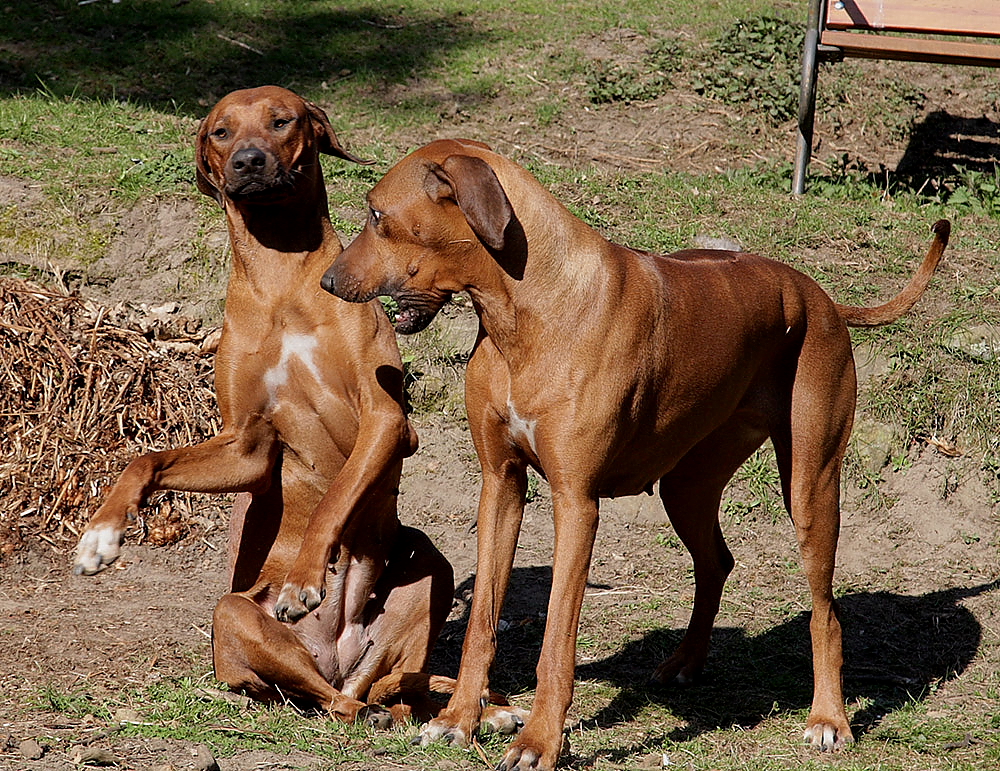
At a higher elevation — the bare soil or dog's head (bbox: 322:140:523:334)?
dog's head (bbox: 322:140:523:334)

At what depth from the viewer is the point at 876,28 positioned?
27.6ft

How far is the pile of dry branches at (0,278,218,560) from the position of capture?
5922mm

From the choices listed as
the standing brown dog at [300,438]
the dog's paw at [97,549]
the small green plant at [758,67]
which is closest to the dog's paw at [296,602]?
the standing brown dog at [300,438]

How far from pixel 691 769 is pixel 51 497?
3577 millimetres

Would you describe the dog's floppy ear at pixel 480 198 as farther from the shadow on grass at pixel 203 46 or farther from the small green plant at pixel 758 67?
the small green plant at pixel 758 67

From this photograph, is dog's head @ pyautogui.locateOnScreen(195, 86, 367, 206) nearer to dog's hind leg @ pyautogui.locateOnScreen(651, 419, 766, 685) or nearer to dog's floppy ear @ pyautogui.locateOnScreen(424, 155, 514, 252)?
dog's floppy ear @ pyautogui.locateOnScreen(424, 155, 514, 252)

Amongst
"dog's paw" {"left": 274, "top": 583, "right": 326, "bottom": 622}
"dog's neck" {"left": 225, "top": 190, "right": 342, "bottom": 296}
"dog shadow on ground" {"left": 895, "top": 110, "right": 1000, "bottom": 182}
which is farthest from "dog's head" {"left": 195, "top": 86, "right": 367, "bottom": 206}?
"dog shadow on ground" {"left": 895, "top": 110, "right": 1000, "bottom": 182}

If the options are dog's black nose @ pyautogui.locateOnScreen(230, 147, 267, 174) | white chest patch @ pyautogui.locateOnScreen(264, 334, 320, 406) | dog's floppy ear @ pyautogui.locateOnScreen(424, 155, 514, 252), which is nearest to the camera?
dog's floppy ear @ pyautogui.locateOnScreen(424, 155, 514, 252)

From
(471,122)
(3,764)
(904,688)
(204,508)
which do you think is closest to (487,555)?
(3,764)

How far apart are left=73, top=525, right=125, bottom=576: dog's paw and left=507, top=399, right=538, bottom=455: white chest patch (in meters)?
1.24

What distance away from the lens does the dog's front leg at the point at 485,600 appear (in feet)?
12.4

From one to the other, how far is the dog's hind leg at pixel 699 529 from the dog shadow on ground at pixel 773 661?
0.34 feet

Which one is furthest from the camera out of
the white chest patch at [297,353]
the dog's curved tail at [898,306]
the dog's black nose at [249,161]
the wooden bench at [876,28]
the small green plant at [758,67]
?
the small green plant at [758,67]

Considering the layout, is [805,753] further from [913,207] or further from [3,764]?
[913,207]
